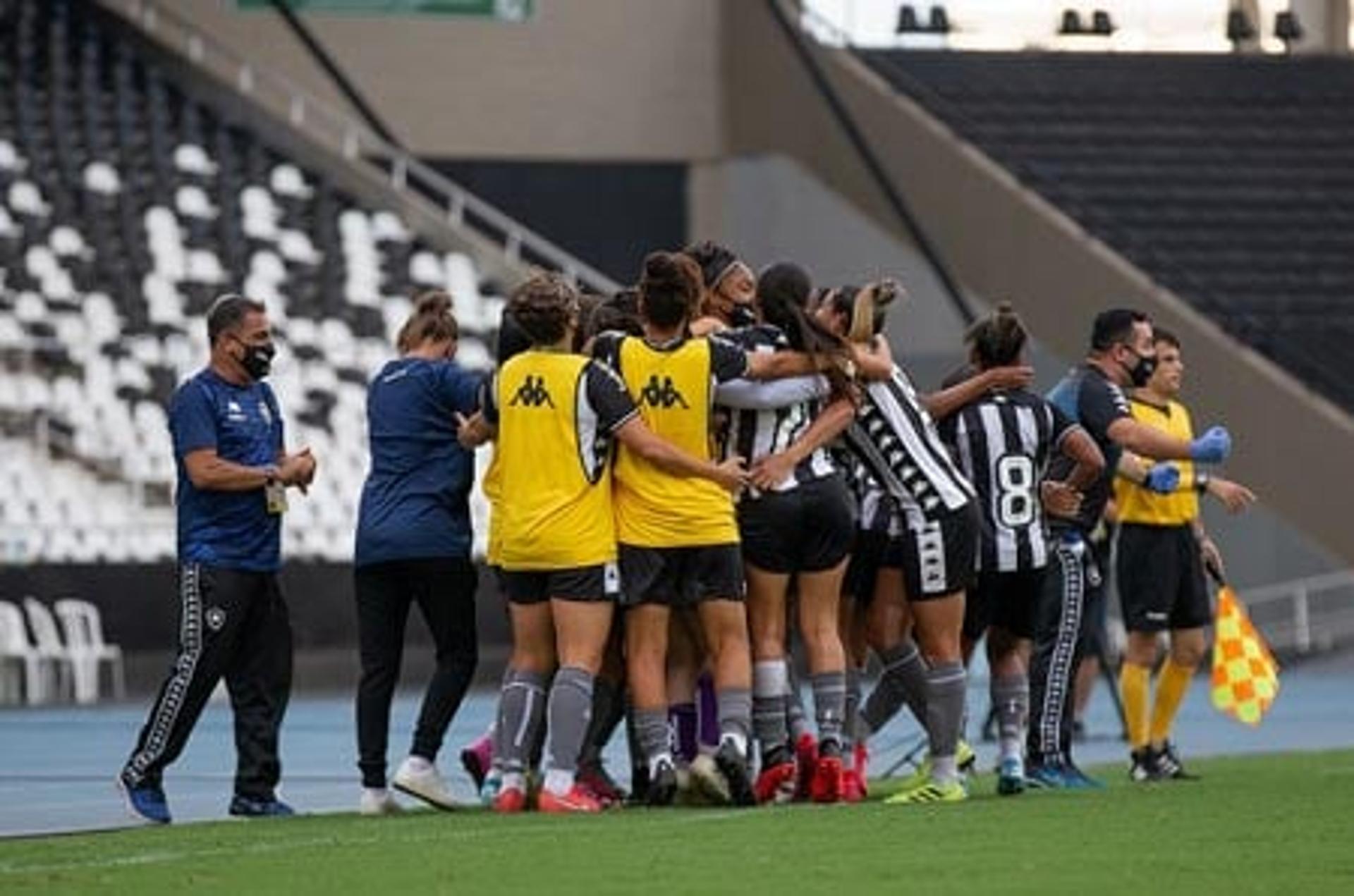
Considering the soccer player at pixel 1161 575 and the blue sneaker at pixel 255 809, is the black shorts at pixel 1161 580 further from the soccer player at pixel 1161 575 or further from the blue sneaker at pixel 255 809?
the blue sneaker at pixel 255 809

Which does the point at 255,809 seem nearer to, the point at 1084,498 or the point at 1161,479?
the point at 1084,498

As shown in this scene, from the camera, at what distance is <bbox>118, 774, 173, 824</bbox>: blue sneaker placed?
17578 millimetres

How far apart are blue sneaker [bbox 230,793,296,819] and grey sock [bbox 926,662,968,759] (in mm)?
2523

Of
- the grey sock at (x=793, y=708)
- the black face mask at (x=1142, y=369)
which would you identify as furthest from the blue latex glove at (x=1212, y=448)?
the grey sock at (x=793, y=708)

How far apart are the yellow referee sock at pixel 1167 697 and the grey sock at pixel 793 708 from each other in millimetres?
1802

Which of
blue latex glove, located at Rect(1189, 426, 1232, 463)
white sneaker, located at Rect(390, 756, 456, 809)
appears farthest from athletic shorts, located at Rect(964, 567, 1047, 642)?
white sneaker, located at Rect(390, 756, 456, 809)

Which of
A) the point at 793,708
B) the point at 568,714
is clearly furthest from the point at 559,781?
the point at 793,708

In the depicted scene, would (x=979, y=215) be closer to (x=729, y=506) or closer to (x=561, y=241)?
(x=561, y=241)

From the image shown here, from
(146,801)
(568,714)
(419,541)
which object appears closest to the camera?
(568,714)

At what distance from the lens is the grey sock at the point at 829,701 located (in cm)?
1750

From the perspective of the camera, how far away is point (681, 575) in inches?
683

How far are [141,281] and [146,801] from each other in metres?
19.1

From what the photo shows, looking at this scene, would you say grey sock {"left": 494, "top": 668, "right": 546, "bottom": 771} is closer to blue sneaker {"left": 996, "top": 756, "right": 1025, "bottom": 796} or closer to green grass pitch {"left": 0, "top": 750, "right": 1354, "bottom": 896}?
green grass pitch {"left": 0, "top": 750, "right": 1354, "bottom": 896}

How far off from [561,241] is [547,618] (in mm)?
24436
